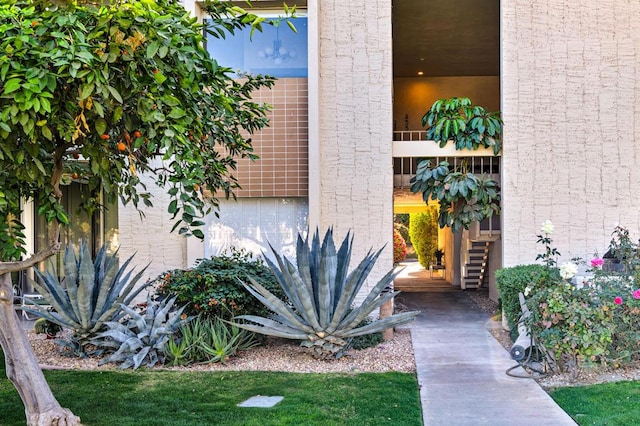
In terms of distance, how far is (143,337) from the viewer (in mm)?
7129

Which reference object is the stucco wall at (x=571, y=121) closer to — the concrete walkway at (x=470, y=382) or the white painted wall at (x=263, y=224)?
the concrete walkway at (x=470, y=382)

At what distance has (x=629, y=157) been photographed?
31.0 feet

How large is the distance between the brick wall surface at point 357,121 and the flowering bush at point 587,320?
141 inches

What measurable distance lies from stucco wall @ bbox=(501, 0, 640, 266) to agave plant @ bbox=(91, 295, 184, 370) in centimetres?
599

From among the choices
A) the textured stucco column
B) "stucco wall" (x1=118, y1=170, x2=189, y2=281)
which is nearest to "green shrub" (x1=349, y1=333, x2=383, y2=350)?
the textured stucco column

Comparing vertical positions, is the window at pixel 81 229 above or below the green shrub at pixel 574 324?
above

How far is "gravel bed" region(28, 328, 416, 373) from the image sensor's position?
7004 millimetres

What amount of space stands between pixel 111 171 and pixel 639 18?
9645mm

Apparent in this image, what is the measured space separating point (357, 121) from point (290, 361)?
15.1 ft

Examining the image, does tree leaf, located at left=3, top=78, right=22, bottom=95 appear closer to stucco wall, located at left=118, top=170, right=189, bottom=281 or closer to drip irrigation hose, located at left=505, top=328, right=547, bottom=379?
drip irrigation hose, located at left=505, top=328, right=547, bottom=379

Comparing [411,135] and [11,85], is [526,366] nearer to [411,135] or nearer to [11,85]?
[11,85]

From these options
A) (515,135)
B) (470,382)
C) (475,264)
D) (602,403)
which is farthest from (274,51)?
(475,264)

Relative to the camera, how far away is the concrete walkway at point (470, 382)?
16.9 feet

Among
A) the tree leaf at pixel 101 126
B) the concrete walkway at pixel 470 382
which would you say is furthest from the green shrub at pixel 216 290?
the tree leaf at pixel 101 126
